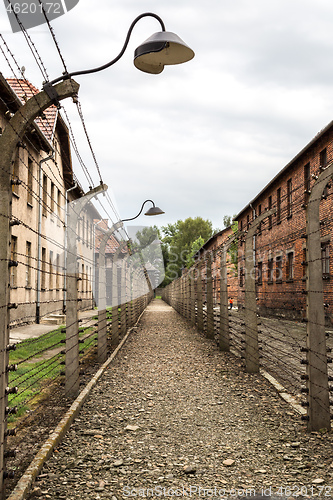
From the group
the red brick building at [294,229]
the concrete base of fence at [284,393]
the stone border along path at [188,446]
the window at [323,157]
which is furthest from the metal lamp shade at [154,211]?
the stone border along path at [188,446]

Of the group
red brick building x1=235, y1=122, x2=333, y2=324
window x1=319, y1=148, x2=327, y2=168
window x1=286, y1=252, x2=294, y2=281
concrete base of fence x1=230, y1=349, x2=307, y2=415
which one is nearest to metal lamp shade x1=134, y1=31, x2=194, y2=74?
concrete base of fence x1=230, y1=349, x2=307, y2=415

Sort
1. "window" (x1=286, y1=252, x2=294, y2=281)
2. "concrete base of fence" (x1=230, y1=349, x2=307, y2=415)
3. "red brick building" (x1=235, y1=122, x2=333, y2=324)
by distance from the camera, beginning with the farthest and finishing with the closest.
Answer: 1. "window" (x1=286, y1=252, x2=294, y2=281)
2. "red brick building" (x1=235, y1=122, x2=333, y2=324)
3. "concrete base of fence" (x1=230, y1=349, x2=307, y2=415)

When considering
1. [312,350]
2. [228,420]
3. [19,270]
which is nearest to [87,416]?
[228,420]

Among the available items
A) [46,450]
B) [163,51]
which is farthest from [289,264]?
[46,450]

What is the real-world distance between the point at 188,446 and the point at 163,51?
3.82m

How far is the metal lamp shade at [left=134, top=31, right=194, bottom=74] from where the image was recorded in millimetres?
4914

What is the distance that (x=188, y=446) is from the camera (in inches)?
182

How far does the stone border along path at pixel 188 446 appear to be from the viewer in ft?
12.0

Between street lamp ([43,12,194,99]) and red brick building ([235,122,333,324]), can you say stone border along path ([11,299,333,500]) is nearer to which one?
street lamp ([43,12,194,99])

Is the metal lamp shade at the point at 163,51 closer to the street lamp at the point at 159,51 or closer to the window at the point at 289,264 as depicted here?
the street lamp at the point at 159,51

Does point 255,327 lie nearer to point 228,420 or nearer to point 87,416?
point 228,420

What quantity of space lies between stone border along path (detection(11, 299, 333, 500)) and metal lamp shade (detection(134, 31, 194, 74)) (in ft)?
12.4

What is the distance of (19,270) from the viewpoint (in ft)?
57.6

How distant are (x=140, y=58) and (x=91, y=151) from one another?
408 centimetres
